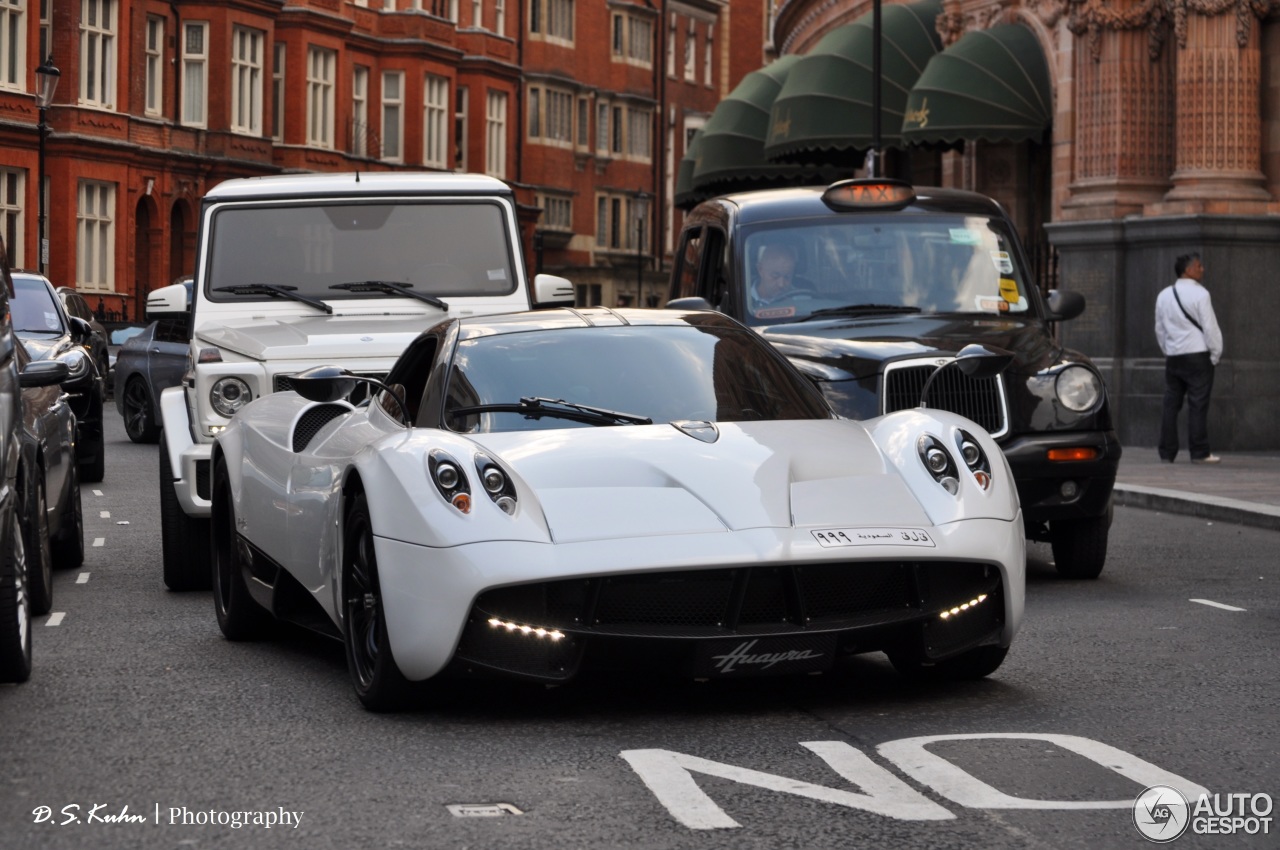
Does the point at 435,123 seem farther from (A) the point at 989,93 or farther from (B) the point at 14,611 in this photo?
(B) the point at 14,611

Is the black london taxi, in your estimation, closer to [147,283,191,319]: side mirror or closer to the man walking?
[147,283,191,319]: side mirror

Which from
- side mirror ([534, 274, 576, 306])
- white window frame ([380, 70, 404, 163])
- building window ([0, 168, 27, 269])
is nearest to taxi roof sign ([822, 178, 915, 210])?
side mirror ([534, 274, 576, 306])

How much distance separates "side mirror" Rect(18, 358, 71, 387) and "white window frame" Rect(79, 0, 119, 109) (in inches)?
1581

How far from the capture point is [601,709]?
6.54m

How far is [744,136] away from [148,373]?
17.5 meters

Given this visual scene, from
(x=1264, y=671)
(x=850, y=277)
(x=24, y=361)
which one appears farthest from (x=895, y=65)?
(x=1264, y=671)

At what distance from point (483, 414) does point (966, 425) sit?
165 centimetres

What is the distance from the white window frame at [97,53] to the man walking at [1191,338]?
107 ft

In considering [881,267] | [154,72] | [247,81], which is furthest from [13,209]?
[881,267]

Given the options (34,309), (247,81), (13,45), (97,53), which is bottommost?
(34,309)

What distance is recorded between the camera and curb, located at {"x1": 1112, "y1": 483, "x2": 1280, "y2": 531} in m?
14.3

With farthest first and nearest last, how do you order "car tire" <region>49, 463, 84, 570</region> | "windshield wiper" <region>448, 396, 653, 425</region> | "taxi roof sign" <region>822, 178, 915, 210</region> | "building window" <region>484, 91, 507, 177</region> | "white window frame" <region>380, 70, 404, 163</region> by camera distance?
"building window" <region>484, 91, 507, 177</region>
"white window frame" <region>380, 70, 404, 163</region>
"taxi roof sign" <region>822, 178, 915, 210</region>
"car tire" <region>49, 463, 84, 570</region>
"windshield wiper" <region>448, 396, 653, 425</region>

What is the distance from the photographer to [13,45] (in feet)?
147

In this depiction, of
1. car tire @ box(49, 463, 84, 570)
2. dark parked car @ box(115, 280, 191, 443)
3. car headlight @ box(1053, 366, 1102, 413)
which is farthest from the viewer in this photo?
dark parked car @ box(115, 280, 191, 443)
